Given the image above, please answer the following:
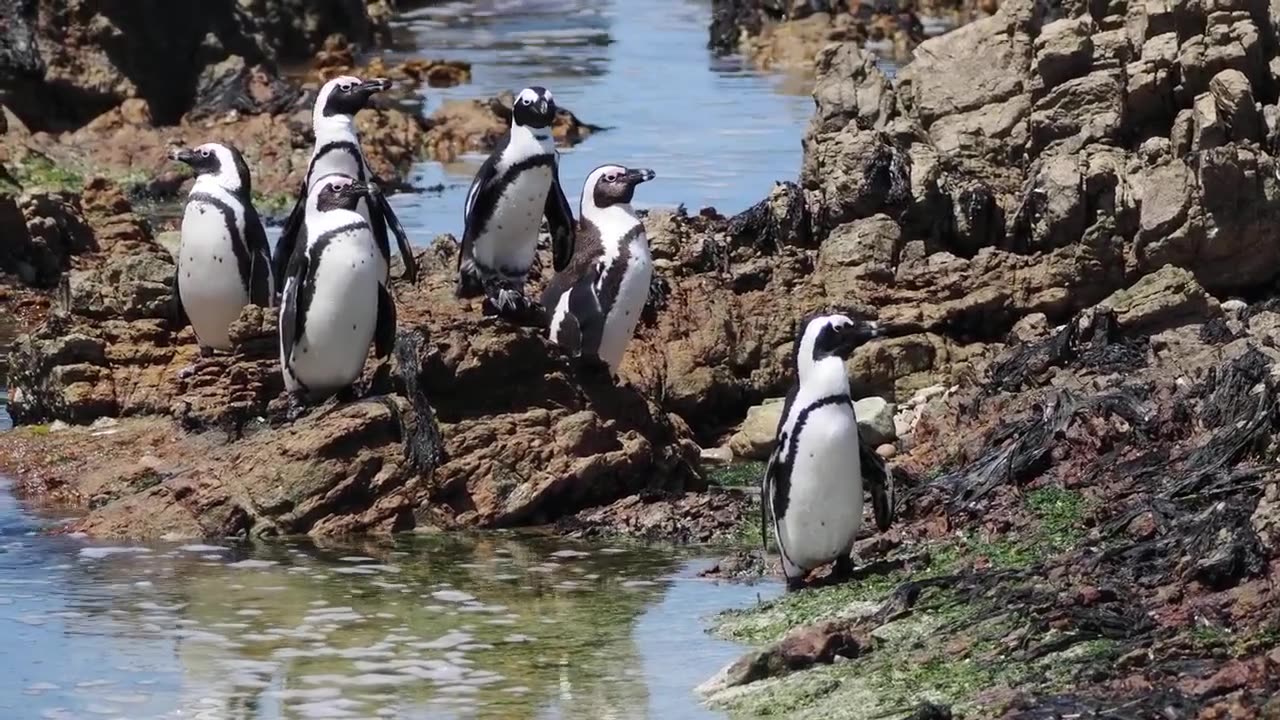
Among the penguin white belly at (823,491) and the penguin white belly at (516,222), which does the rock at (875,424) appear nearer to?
the penguin white belly at (516,222)

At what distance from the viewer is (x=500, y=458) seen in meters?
11.2

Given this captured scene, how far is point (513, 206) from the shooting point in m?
12.5

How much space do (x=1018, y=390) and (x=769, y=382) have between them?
5.87 ft

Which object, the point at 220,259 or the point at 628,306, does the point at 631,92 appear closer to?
the point at 220,259

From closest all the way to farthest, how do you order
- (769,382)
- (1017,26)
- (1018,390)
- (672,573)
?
1. (672,573)
2. (1018,390)
3. (769,382)
4. (1017,26)

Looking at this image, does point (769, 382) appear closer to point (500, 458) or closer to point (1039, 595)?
point (500, 458)

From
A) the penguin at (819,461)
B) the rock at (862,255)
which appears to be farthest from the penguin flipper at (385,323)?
the rock at (862,255)

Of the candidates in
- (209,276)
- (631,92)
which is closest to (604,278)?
(209,276)

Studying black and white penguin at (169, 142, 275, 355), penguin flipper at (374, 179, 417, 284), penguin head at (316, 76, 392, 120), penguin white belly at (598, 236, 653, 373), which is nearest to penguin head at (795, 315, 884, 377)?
penguin white belly at (598, 236, 653, 373)

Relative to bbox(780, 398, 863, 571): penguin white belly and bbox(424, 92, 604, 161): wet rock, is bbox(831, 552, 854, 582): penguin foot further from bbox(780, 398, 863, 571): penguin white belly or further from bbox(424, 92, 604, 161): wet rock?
bbox(424, 92, 604, 161): wet rock

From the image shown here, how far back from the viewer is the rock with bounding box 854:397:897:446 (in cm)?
1224

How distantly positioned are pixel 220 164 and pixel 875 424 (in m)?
3.78

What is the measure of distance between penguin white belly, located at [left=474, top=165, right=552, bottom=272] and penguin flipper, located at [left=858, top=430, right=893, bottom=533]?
11.3ft

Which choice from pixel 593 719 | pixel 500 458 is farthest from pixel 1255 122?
pixel 593 719
